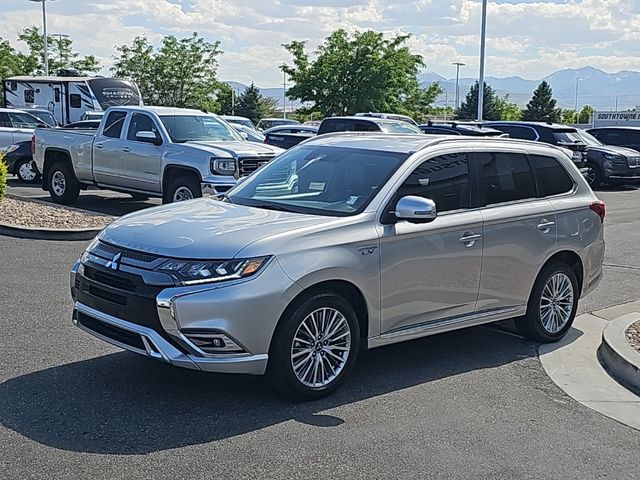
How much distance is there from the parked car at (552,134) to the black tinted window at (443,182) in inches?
631

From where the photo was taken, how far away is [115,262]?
18.0ft

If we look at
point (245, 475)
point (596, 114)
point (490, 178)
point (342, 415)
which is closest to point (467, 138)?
point (490, 178)

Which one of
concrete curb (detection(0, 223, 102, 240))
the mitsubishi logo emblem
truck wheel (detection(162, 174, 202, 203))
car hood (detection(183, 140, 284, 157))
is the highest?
car hood (detection(183, 140, 284, 157))

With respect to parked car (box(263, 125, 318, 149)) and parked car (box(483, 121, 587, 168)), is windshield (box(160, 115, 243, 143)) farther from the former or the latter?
parked car (box(483, 121, 587, 168))

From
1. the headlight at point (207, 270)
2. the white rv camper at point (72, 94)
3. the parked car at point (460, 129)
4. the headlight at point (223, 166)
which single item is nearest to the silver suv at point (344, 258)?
the headlight at point (207, 270)

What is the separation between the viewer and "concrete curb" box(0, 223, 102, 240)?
37.7 ft

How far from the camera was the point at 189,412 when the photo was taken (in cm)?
532

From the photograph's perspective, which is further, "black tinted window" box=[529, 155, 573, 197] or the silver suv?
"black tinted window" box=[529, 155, 573, 197]

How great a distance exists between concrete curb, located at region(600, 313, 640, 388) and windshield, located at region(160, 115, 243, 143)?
8456 millimetres

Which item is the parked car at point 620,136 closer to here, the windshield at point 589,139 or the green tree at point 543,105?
the windshield at point 589,139

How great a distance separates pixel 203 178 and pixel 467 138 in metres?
6.78

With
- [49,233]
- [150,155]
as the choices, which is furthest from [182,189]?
[49,233]

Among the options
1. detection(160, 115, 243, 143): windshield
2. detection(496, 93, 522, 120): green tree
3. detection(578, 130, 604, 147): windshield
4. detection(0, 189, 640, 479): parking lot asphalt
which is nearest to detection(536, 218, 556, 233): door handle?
detection(0, 189, 640, 479): parking lot asphalt

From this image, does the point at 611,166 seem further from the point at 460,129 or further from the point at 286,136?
the point at 286,136
